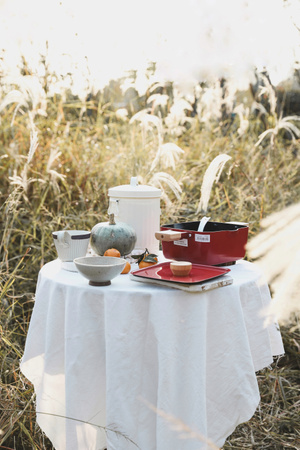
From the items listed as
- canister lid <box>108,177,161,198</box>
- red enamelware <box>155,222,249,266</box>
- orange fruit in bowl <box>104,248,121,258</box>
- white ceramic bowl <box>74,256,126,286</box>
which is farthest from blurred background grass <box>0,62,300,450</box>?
white ceramic bowl <box>74,256,126,286</box>

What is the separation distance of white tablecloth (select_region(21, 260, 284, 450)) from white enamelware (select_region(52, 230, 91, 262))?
0.14 m

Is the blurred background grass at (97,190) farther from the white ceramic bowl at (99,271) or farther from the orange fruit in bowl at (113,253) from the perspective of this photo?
the white ceramic bowl at (99,271)

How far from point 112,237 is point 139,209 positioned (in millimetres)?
265

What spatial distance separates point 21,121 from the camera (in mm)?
4113

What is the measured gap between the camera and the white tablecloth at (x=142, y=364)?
5.41 feet

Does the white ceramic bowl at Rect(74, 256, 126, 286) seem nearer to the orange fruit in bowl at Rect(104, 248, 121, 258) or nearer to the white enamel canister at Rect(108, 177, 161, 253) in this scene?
the orange fruit in bowl at Rect(104, 248, 121, 258)

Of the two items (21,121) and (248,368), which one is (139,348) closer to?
(248,368)

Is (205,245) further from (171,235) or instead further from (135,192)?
(135,192)

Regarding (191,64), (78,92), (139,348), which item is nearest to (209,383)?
(139,348)

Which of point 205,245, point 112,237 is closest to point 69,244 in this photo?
point 112,237

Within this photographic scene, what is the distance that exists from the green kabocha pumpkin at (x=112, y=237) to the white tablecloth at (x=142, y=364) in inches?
8.2

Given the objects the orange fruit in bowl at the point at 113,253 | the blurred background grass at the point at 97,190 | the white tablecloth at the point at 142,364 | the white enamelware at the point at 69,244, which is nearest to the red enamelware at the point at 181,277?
the white tablecloth at the point at 142,364

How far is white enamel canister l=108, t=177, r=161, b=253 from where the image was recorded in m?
2.27

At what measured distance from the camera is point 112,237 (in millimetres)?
2064
